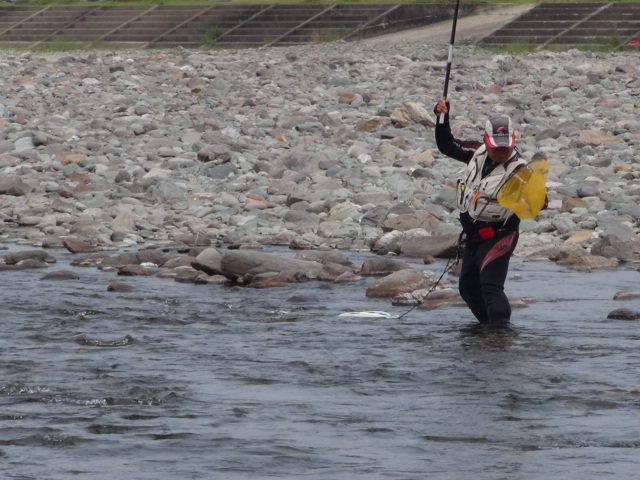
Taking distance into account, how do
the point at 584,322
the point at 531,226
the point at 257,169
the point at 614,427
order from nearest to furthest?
the point at 614,427 → the point at 584,322 → the point at 531,226 → the point at 257,169

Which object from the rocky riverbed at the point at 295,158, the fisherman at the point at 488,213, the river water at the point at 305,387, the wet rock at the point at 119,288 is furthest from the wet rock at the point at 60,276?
the fisherman at the point at 488,213

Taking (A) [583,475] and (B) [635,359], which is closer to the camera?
(A) [583,475]

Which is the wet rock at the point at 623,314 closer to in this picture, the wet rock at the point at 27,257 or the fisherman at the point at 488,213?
the fisherman at the point at 488,213

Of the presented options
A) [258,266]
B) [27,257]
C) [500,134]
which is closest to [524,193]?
[500,134]

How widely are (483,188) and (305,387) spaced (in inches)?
84.9

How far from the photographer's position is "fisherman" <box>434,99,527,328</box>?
9.18m

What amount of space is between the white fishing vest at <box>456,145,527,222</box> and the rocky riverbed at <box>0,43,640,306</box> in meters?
2.01

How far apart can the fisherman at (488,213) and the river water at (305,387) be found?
337mm

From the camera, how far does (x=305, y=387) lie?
311 inches

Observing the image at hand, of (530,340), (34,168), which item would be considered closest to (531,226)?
(530,340)

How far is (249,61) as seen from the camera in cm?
2978

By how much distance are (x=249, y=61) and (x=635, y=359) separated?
21.9 meters

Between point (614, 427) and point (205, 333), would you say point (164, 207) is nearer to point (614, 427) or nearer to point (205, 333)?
point (205, 333)

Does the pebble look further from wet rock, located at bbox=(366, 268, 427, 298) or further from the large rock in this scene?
wet rock, located at bbox=(366, 268, 427, 298)
